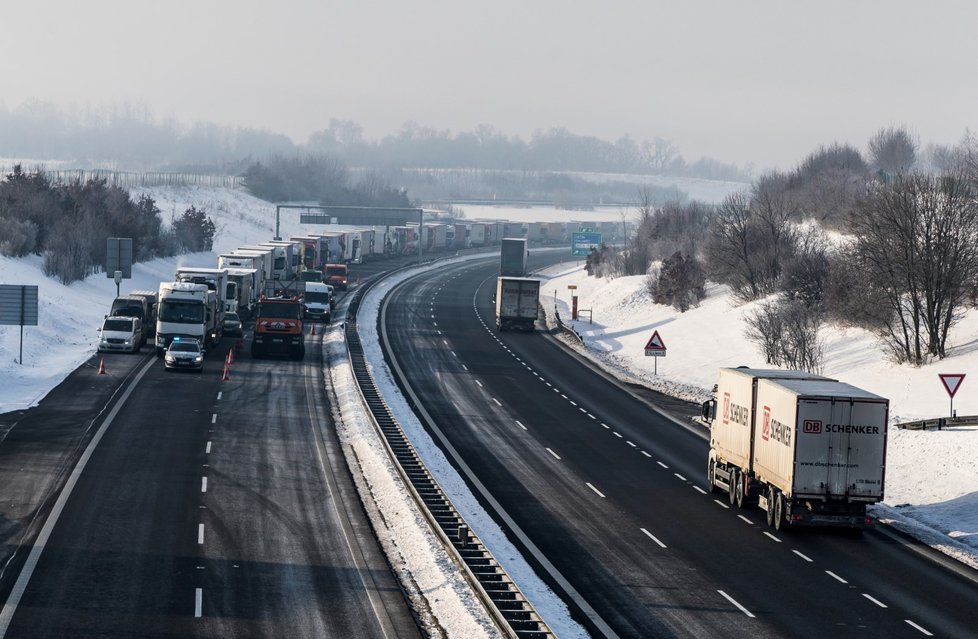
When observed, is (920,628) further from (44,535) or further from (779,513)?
(44,535)

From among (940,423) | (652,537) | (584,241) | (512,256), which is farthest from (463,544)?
(584,241)

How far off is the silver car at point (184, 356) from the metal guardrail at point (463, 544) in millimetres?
10440

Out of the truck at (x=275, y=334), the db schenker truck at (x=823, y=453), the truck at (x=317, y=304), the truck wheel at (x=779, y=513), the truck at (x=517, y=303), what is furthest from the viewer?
the truck at (x=317, y=304)

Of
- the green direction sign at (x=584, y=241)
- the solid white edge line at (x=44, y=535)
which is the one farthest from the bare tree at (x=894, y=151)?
the solid white edge line at (x=44, y=535)

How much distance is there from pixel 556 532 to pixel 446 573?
5.19 metres

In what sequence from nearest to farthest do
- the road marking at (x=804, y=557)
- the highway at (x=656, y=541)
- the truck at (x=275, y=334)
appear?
the highway at (x=656, y=541) → the road marking at (x=804, y=557) → the truck at (x=275, y=334)

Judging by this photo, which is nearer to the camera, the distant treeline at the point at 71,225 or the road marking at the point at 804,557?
the road marking at the point at 804,557

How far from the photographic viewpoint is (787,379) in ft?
99.8

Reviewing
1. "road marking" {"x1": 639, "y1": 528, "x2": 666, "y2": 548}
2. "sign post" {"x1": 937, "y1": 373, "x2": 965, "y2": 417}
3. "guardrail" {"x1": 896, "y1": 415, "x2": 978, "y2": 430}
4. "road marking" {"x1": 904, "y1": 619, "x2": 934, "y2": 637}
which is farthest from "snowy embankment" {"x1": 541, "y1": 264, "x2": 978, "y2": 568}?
"road marking" {"x1": 639, "y1": 528, "x2": 666, "y2": 548}

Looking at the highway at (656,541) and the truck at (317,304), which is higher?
the truck at (317,304)

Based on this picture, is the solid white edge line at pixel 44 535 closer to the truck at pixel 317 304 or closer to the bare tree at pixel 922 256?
the bare tree at pixel 922 256

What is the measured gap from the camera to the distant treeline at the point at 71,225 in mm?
82250

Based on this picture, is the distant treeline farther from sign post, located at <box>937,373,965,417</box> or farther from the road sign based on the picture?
sign post, located at <box>937,373,965,417</box>

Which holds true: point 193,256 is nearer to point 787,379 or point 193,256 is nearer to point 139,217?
point 139,217
